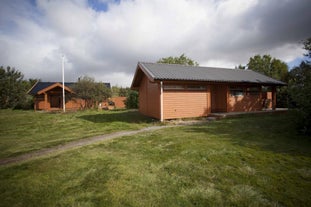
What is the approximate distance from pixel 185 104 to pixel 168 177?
28.6 ft

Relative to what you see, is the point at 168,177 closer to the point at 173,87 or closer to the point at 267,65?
the point at 173,87

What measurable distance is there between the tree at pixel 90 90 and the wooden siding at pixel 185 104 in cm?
1477

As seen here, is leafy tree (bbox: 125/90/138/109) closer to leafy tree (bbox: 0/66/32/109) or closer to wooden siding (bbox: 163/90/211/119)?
wooden siding (bbox: 163/90/211/119)

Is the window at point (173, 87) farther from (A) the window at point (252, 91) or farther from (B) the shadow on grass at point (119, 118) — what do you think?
(A) the window at point (252, 91)

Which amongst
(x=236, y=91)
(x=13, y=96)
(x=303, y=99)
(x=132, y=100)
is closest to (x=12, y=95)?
(x=13, y=96)

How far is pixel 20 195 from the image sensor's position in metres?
2.91

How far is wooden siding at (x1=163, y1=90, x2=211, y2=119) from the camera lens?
1127cm

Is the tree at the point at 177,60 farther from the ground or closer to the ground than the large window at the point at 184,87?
farther from the ground

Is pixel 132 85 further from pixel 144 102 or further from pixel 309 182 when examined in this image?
pixel 309 182

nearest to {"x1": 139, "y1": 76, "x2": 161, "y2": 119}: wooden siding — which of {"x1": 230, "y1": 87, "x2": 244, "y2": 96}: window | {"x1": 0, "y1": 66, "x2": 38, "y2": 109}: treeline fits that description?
{"x1": 230, "y1": 87, "x2": 244, "y2": 96}: window

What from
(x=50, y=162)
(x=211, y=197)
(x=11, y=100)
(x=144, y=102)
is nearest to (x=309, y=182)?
(x=211, y=197)

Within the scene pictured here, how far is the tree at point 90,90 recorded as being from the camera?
22.6m

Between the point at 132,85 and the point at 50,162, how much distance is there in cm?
1276

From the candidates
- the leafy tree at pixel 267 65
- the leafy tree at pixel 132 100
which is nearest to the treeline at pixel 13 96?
the leafy tree at pixel 132 100
